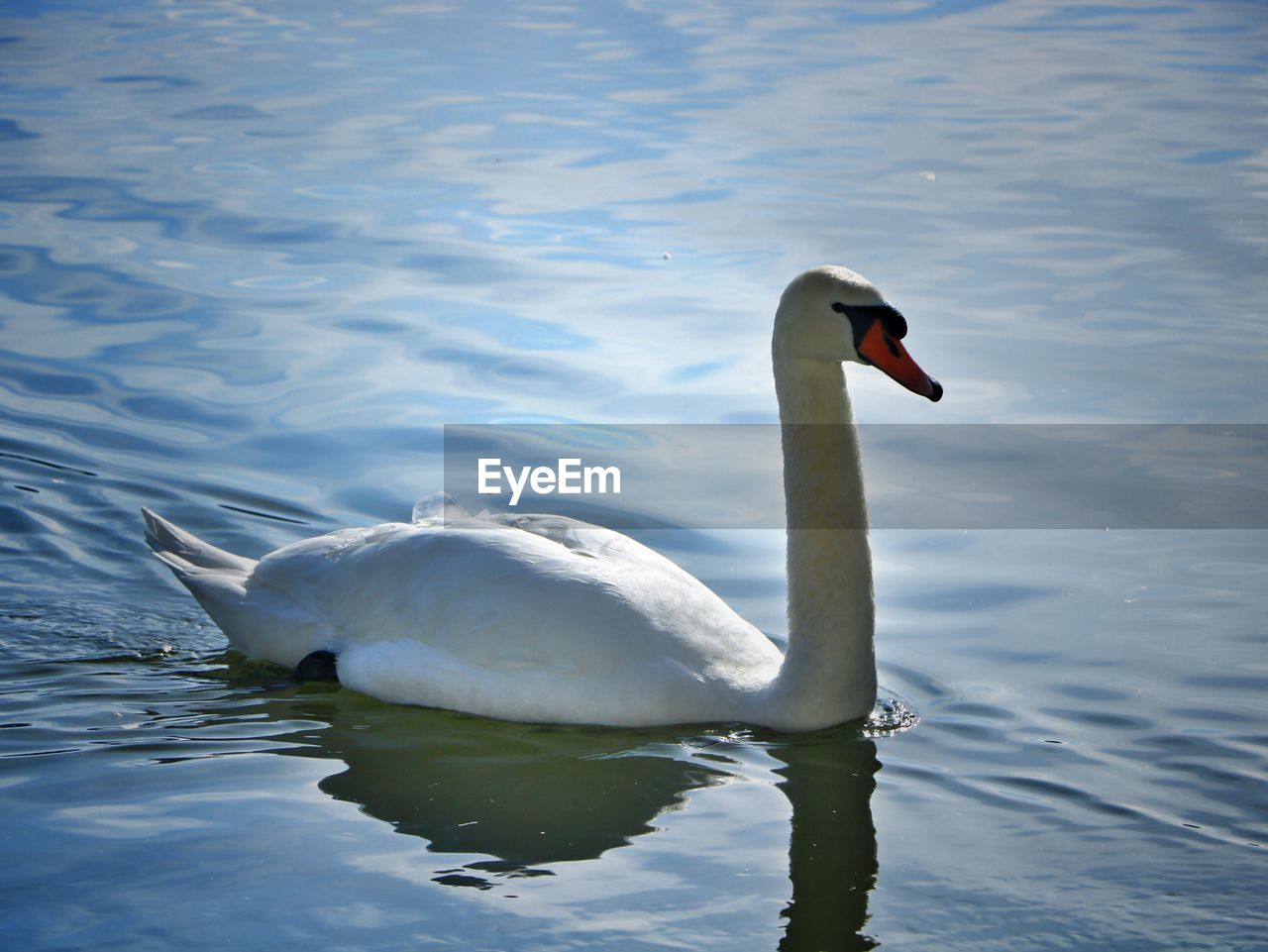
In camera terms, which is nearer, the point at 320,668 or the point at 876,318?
the point at 876,318

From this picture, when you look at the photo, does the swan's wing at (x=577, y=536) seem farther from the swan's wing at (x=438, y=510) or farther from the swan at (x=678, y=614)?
the swan's wing at (x=438, y=510)

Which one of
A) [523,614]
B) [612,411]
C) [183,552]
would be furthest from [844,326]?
[612,411]

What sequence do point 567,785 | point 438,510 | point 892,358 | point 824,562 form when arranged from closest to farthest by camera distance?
point 567,785 < point 892,358 < point 824,562 < point 438,510

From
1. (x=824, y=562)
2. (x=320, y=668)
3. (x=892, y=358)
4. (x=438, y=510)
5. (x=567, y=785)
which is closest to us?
(x=567, y=785)

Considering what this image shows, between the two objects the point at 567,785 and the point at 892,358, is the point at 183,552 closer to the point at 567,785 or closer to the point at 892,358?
the point at 567,785

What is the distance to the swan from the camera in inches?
238

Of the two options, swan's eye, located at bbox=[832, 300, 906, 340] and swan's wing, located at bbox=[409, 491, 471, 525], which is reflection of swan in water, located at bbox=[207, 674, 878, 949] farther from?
swan's eye, located at bbox=[832, 300, 906, 340]

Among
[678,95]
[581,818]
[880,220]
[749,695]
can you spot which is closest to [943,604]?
[749,695]

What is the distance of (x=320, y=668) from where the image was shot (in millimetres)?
6668

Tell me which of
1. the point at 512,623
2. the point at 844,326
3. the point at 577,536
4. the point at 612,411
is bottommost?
the point at 512,623

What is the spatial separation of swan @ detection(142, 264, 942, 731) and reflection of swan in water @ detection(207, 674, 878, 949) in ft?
0.35

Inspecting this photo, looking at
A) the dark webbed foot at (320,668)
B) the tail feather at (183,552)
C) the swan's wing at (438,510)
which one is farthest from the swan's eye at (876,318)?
the tail feather at (183,552)

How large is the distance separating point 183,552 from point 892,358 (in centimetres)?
310

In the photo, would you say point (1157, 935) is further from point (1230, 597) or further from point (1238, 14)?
point (1238, 14)
